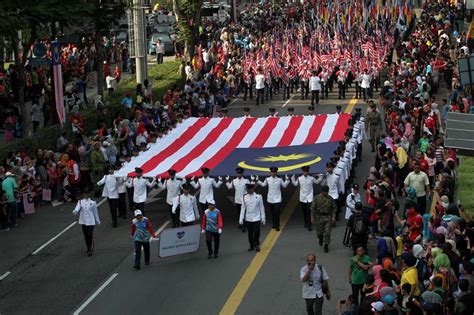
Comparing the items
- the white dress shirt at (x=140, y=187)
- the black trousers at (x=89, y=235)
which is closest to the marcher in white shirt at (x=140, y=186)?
the white dress shirt at (x=140, y=187)

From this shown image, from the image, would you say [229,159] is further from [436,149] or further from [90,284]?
[90,284]

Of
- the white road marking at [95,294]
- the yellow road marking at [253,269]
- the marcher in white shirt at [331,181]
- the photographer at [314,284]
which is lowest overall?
the white road marking at [95,294]

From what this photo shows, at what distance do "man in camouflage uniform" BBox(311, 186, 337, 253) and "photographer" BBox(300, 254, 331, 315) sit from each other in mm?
4407

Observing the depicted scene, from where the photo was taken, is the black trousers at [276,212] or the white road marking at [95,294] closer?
the white road marking at [95,294]

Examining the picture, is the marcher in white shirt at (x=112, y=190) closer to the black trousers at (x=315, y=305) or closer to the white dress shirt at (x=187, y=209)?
the white dress shirt at (x=187, y=209)

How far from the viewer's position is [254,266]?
20953 mm

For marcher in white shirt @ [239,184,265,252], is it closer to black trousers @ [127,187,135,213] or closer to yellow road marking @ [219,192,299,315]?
yellow road marking @ [219,192,299,315]

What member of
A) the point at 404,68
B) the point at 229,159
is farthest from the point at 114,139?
the point at 404,68

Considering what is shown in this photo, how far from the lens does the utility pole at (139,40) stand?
1563 inches

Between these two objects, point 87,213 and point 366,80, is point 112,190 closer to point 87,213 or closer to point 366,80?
point 87,213

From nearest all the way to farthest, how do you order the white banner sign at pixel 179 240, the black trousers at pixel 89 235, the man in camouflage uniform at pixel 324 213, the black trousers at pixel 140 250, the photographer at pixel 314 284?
the photographer at pixel 314 284
the black trousers at pixel 140 250
the man in camouflage uniform at pixel 324 213
the white banner sign at pixel 179 240
the black trousers at pixel 89 235

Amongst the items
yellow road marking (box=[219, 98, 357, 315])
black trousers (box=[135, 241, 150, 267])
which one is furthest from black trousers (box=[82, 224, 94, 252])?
yellow road marking (box=[219, 98, 357, 315])

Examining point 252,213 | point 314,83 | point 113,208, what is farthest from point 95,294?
point 314,83

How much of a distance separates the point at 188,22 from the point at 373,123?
1742cm
